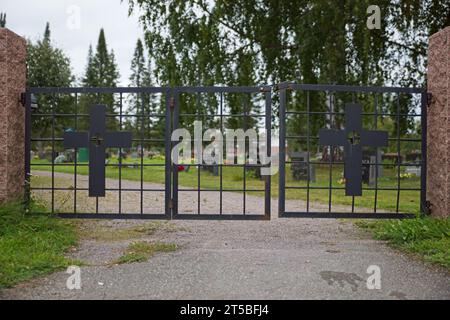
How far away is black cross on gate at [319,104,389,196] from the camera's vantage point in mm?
6762

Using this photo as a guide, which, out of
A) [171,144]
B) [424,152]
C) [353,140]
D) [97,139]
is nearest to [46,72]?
[97,139]

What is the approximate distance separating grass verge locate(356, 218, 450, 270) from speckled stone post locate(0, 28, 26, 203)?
492 cm

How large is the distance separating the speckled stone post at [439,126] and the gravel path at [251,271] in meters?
1.13

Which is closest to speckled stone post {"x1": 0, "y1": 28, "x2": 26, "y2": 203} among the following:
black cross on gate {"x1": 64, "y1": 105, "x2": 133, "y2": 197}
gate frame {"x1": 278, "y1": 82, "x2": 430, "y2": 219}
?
black cross on gate {"x1": 64, "y1": 105, "x2": 133, "y2": 197}

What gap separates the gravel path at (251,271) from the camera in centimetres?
396

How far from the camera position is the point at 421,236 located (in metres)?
5.84

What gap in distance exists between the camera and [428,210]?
22.3 ft

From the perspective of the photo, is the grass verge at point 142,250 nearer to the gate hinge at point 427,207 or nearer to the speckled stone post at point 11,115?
the speckled stone post at point 11,115

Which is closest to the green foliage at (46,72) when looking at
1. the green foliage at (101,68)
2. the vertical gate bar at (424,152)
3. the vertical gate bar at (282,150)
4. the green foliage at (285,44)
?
the green foliage at (285,44)

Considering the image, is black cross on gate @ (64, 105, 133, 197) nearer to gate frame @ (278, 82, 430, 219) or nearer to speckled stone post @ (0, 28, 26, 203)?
speckled stone post @ (0, 28, 26, 203)

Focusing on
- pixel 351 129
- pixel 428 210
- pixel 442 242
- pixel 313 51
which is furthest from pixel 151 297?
pixel 313 51

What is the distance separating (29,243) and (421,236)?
4553mm

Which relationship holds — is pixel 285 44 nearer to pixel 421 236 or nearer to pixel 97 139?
pixel 97 139
